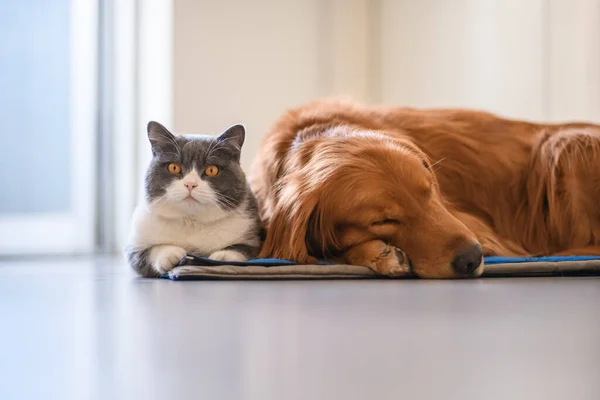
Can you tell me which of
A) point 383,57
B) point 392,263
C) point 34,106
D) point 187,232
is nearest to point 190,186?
point 187,232

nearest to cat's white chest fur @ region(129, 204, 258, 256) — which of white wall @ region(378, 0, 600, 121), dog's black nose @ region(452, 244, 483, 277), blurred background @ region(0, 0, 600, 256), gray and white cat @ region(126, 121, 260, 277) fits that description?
gray and white cat @ region(126, 121, 260, 277)

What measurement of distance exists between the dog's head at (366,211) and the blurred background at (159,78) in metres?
1.44

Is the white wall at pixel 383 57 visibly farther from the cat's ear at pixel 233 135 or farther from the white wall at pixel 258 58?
the cat's ear at pixel 233 135

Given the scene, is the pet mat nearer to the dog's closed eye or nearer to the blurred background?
the dog's closed eye

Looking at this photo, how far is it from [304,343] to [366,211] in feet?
3.49

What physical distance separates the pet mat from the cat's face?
0.18m

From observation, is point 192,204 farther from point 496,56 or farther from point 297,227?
point 496,56

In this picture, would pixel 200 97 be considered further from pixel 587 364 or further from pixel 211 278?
pixel 587 364

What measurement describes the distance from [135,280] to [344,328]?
3.46ft

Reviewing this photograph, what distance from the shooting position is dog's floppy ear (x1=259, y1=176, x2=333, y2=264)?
207cm

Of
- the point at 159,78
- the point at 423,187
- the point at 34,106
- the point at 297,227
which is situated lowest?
the point at 297,227

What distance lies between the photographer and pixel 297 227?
6.82ft

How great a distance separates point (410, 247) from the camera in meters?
1.95

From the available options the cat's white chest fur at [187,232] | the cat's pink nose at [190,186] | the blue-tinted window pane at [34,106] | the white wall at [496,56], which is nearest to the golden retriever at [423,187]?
the cat's white chest fur at [187,232]
